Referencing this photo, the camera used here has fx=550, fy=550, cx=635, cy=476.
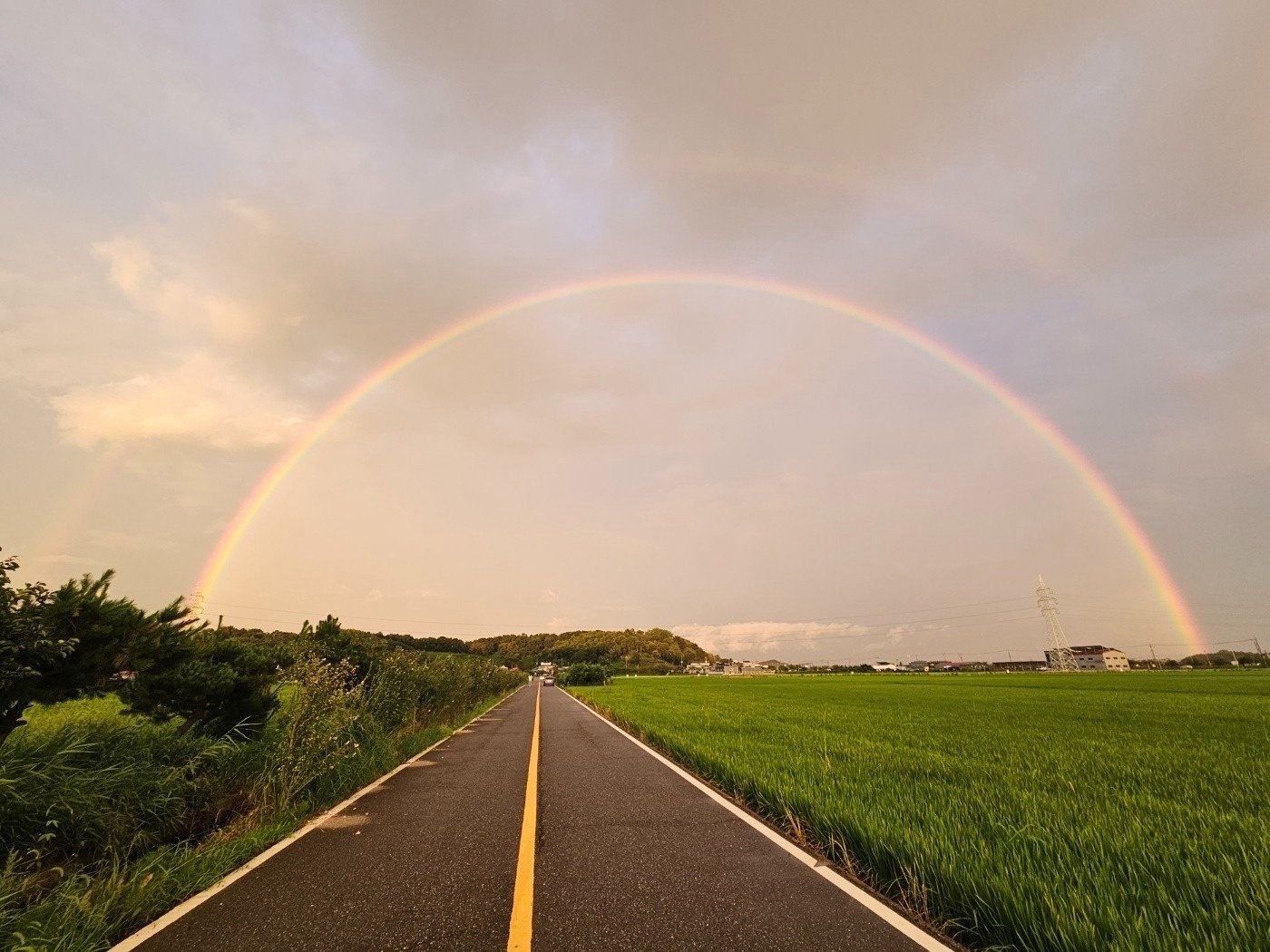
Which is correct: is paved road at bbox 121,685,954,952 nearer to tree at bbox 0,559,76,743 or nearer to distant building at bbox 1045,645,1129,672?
tree at bbox 0,559,76,743

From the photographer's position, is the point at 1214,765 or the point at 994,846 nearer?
the point at 994,846

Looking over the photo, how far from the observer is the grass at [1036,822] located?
3.84m

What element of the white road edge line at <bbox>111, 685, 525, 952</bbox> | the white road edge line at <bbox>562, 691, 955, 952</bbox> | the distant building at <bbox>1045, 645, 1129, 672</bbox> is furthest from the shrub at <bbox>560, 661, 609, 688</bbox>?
the distant building at <bbox>1045, 645, 1129, 672</bbox>

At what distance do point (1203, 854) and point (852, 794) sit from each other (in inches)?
131

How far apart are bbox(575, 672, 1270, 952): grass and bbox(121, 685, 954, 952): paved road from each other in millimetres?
764

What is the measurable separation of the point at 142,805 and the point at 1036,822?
10.2 meters

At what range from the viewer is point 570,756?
13.3 meters

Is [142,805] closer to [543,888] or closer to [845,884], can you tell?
[543,888]

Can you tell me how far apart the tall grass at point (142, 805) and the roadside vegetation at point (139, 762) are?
21 mm

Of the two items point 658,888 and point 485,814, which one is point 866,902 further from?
point 485,814

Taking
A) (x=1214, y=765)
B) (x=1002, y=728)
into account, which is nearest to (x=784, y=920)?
(x=1214, y=765)

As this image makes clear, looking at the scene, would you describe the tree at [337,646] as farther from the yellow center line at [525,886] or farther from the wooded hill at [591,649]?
the wooded hill at [591,649]

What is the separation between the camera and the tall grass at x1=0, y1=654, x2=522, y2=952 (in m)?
4.34

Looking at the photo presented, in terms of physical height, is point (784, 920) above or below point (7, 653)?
below
